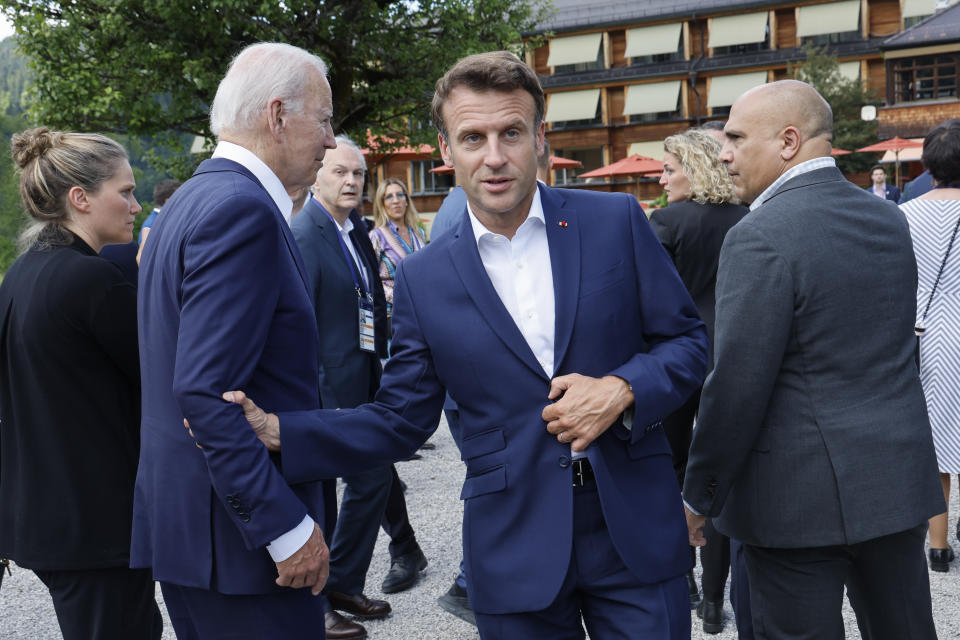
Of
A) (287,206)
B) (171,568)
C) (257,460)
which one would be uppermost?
(287,206)

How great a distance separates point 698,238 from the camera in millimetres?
4344

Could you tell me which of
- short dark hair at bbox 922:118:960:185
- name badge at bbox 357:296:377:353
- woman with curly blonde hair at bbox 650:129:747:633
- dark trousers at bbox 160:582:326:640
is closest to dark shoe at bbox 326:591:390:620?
name badge at bbox 357:296:377:353

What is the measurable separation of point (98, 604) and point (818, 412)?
229 cm

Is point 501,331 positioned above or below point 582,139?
below

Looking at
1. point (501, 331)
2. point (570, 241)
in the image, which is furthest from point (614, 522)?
point (570, 241)

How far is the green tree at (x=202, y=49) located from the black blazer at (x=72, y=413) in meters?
14.1

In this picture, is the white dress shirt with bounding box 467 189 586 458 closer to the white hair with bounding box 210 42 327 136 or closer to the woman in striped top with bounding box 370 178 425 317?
the white hair with bounding box 210 42 327 136

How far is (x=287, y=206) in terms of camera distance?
2396 mm

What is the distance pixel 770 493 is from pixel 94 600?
2131mm

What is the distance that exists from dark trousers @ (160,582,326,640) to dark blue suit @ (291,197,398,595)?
2193mm

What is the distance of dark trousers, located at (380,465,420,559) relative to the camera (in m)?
4.98

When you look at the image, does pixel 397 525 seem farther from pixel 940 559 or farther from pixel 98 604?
pixel 940 559

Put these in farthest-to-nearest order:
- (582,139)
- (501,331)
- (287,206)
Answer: (582,139) < (287,206) < (501,331)

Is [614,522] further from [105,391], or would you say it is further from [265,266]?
[105,391]
